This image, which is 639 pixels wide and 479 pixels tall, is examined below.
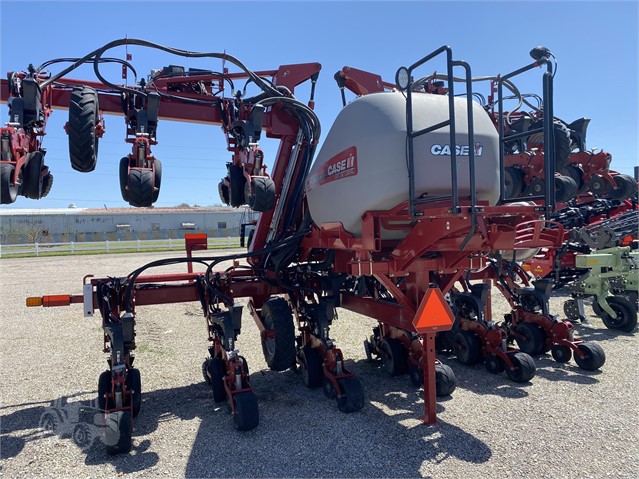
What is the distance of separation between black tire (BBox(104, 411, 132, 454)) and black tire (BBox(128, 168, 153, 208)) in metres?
1.77

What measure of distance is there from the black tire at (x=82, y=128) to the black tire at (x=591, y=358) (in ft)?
18.6

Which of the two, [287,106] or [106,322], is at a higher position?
[287,106]

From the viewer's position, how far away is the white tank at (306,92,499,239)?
11.8ft

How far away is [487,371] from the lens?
538 cm

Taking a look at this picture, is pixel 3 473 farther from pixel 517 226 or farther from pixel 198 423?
pixel 517 226

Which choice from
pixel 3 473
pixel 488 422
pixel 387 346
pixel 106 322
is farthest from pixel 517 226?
pixel 3 473

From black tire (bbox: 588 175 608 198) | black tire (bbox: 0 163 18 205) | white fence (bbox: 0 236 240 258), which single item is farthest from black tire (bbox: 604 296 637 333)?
white fence (bbox: 0 236 240 258)

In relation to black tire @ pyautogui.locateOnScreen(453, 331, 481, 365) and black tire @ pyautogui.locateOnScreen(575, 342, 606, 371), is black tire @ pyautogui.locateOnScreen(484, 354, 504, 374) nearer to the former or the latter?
black tire @ pyautogui.locateOnScreen(453, 331, 481, 365)

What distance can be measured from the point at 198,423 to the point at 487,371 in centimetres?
337

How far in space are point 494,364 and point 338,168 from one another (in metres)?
3.05

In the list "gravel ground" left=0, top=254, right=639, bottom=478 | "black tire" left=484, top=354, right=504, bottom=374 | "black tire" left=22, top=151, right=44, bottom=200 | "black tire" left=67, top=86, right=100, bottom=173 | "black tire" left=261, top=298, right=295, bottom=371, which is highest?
"black tire" left=67, top=86, right=100, bottom=173

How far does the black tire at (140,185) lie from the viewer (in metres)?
3.78

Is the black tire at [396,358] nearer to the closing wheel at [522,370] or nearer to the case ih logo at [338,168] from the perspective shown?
the closing wheel at [522,370]

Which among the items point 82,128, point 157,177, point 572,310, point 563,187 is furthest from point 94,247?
point 563,187
